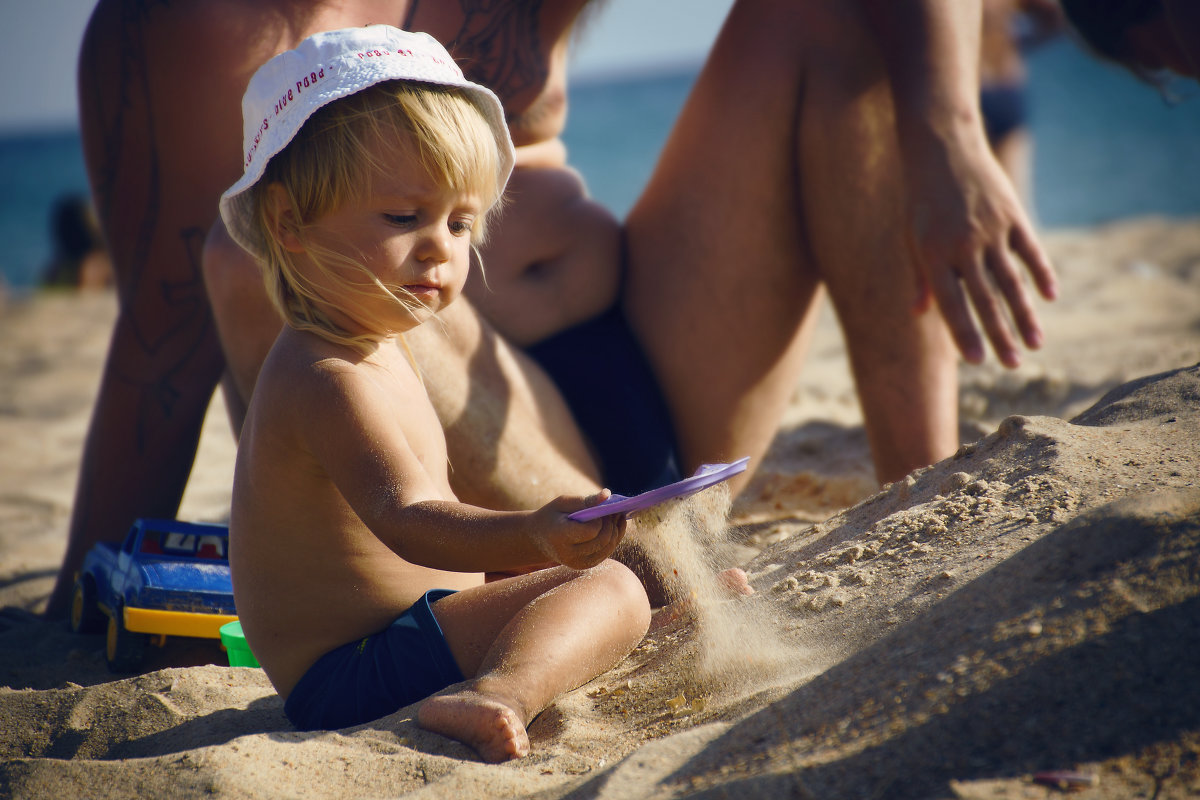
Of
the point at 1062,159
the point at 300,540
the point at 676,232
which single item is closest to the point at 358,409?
the point at 300,540

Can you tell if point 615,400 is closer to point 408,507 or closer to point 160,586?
point 408,507

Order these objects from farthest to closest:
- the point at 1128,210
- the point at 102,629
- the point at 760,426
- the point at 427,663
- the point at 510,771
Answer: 1. the point at 1128,210
2. the point at 760,426
3. the point at 102,629
4. the point at 427,663
5. the point at 510,771

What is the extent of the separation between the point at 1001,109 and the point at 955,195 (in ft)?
17.9

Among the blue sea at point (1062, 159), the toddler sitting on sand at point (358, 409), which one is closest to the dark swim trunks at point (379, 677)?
the toddler sitting on sand at point (358, 409)

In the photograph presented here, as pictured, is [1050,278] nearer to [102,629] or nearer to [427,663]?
[427,663]

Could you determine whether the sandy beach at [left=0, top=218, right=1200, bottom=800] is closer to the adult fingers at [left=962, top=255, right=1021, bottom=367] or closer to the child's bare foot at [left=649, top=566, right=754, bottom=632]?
the child's bare foot at [left=649, top=566, right=754, bottom=632]

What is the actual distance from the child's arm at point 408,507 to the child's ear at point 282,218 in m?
0.27

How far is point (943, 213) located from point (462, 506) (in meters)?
1.28

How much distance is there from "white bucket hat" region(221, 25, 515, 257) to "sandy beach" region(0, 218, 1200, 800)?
0.90m

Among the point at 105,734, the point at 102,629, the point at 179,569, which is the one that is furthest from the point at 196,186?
the point at 105,734

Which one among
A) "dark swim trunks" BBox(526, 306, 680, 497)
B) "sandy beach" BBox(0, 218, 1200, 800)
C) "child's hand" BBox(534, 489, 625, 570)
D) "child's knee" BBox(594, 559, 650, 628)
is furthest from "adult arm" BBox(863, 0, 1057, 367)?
"child's hand" BBox(534, 489, 625, 570)

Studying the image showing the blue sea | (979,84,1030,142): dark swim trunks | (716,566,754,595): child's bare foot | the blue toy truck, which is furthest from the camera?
the blue sea

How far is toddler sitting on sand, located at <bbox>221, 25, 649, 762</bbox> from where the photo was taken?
156 centimetres

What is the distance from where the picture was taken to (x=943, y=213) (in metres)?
2.06
